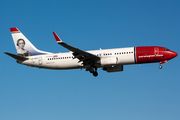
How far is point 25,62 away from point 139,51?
64.3 feet

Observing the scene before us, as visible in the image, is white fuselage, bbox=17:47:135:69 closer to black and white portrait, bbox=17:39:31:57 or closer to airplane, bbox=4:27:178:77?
airplane, bbox=4:27:178:77

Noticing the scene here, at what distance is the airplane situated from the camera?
1837 inches

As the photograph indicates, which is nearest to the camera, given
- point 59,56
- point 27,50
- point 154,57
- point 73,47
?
point 73,47

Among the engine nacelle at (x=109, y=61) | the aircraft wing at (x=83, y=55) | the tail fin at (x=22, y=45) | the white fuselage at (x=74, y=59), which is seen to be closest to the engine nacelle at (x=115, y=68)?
the white fuselage at (x=74, y=59)

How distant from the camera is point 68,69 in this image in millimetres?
49875

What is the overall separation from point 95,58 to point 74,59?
3736 millimetres

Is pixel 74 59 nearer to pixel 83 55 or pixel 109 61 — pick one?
pixel 83 55

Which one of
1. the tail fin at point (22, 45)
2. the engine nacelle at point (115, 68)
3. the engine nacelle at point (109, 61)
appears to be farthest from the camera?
the tail fin at point (22, 45)

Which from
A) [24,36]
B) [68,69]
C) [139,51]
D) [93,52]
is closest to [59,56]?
[68,69]

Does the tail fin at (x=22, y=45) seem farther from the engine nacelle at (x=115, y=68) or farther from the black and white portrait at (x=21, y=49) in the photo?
the engine nacelle at (x=115, y=68)

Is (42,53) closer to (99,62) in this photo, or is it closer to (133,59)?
(99,62)

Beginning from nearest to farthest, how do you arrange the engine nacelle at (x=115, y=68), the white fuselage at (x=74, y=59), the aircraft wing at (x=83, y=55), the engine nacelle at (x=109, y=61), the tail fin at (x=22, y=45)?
the aircraft wing at (x=83, y=55) < the engine nacelle at (x=109, y=61) < the white fuselage at (x=74, y=59) < the engine nacelle at (x=115, y=68) < the tail fin at (x=22, y=45)

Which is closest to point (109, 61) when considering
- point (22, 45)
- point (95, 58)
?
point (95, 58)

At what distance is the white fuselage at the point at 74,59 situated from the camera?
46.8m
